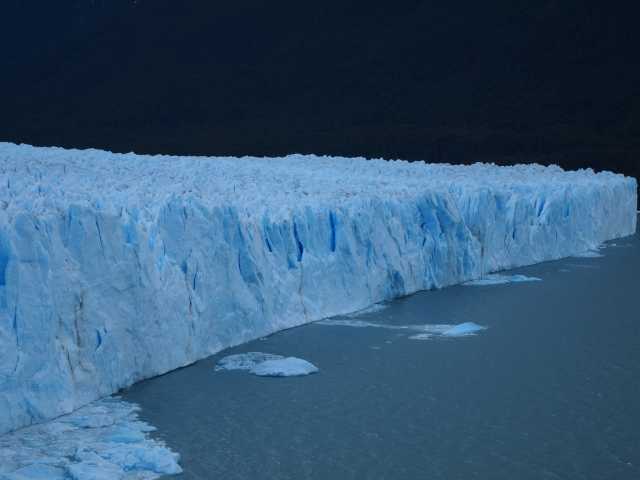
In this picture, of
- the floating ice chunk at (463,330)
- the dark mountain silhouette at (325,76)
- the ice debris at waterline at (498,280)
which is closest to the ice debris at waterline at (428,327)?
the floating ice chunk at (463,330)

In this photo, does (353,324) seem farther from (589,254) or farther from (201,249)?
(589,254)

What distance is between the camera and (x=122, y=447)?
4.46 meters

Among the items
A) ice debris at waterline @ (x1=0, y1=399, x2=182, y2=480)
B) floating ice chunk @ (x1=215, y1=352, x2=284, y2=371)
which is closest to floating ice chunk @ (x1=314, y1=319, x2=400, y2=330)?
floating ice chunk @ (x1=215, y1=352, x2=284, y2=371)

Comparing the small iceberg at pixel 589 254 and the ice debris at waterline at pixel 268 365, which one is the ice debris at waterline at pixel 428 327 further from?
the small iceberg at pixel 589 254

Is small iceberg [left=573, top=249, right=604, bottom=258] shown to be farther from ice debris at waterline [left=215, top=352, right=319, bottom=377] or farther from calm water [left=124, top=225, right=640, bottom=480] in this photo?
ice debris at waterline [left=215, top=352, right=319, bottom=377]

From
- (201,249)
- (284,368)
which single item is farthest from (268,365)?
(201,249)

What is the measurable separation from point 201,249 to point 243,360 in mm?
704

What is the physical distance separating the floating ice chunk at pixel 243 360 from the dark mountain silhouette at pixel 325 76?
22479 mm

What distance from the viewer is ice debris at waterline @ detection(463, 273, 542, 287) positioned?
9.09 metres

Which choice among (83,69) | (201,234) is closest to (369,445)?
(201,234)

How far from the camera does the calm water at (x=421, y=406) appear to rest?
459 cm

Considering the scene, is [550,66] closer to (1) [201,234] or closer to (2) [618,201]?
(2) [618,201]

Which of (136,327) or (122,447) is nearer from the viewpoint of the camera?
(122,447)

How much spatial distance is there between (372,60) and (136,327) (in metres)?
33.5
